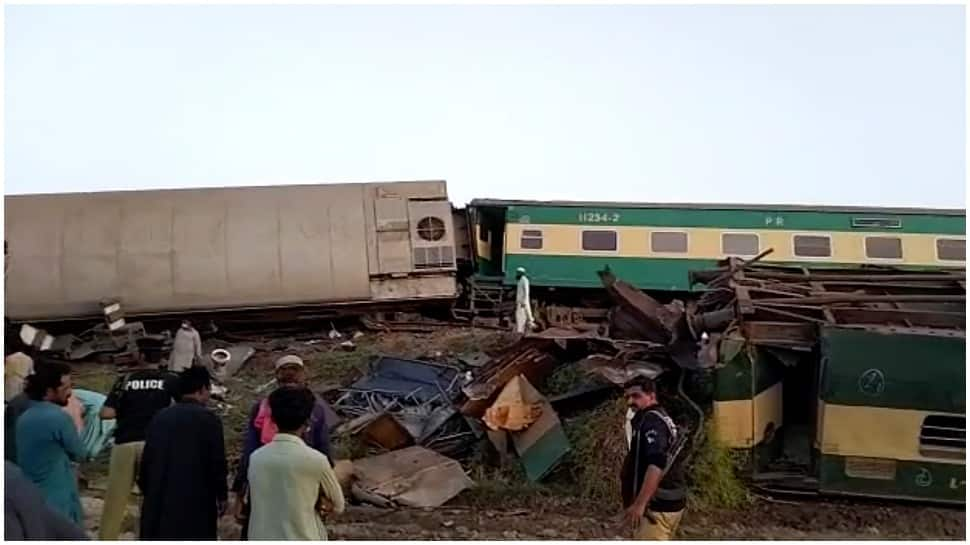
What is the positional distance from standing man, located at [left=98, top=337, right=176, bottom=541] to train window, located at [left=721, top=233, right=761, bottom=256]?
45.1 feet

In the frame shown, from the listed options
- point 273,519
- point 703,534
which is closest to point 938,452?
point 703,534

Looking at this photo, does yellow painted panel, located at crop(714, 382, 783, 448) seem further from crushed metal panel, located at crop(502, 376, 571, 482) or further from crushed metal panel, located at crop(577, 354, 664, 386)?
crushed metal panel, located at crop(502, 376, 571, 482)

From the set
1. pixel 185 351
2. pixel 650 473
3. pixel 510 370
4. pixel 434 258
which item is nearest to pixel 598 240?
pixel 434 258

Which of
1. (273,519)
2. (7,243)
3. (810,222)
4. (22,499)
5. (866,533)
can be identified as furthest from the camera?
(810,222)

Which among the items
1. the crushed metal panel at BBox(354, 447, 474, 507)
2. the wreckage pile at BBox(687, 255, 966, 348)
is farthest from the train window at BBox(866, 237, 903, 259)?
the crushed metal panel at BBox(354, 447, 474, 507)

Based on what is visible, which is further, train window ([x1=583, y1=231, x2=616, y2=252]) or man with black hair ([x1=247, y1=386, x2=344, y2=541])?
train window ([x1=583, y1=231, x2=616, y2=252])

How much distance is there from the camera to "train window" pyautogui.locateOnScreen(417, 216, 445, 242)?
18.1 m

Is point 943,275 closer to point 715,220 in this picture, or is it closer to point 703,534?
point 703,534

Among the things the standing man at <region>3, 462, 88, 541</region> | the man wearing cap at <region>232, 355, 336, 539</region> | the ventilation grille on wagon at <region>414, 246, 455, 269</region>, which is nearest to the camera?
the standing man at <region>3, 462, 88, 541</region>

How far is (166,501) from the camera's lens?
5074 millimetres

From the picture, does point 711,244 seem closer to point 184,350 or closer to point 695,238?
point 695,238

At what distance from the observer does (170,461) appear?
5.08m

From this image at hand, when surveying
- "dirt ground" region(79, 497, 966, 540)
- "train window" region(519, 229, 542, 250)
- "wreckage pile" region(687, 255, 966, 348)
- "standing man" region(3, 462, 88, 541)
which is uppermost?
"train window" region(519, 229, 542, 250)

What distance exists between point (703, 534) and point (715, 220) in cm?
1161
